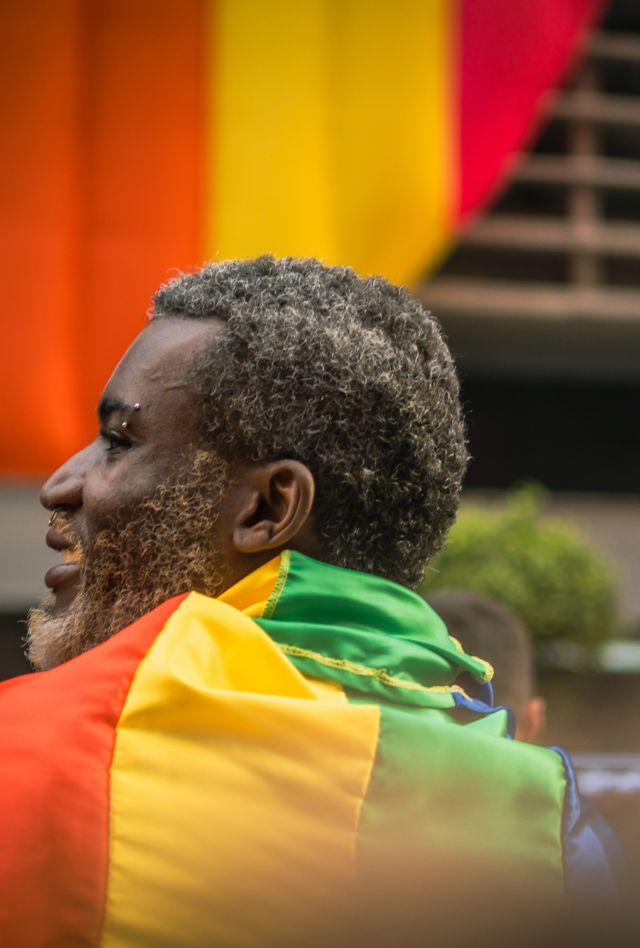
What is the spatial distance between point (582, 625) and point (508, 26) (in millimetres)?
3693

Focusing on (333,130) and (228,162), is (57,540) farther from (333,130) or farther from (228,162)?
(333,130)

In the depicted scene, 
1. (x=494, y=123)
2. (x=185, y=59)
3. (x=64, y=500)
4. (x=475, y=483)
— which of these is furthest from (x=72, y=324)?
(x=64, y=500)

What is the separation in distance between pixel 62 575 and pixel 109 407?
0.77 feet

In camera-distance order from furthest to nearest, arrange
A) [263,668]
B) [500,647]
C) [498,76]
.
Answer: [498,76] < [500,647] < [263,668]

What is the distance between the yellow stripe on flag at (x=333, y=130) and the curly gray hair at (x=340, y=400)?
5752 mm

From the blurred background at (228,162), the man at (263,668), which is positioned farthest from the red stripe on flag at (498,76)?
the man at (263,668)

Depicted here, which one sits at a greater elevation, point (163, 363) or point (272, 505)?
point (163, 363)

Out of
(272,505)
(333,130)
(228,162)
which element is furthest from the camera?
(333,130)

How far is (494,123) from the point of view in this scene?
7902 millimetres

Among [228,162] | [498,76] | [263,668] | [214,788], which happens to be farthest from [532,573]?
[214,788]

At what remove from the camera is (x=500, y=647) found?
3.27 metres

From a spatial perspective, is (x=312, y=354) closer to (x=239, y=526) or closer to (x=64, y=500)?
(x=239, y=526)

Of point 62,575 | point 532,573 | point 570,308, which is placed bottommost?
point 532,573

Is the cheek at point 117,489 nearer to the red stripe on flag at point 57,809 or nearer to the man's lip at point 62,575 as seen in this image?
the man's lip at point 62,575
